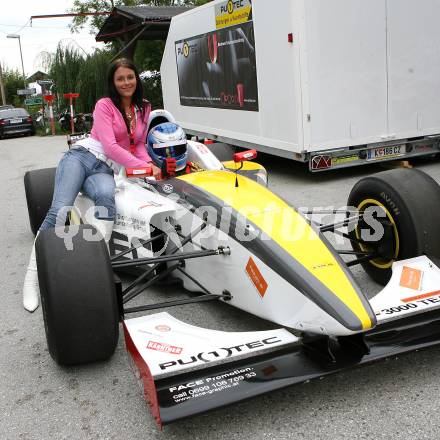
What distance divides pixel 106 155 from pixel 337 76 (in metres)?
4.22

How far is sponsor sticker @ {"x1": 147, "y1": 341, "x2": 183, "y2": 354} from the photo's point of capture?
2.74 metres

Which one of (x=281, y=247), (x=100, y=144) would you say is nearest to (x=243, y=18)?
(x=100, y=144)

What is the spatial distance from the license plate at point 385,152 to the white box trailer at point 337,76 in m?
0.01

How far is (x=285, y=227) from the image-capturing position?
334 centimetres

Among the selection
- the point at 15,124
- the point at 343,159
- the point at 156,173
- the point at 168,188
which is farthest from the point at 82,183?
the point at 15,124

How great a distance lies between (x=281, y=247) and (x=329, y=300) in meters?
0.44

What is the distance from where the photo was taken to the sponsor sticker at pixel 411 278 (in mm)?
3182

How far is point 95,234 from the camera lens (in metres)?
3.46

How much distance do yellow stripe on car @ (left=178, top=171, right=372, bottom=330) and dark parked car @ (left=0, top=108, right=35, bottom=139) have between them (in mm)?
23060

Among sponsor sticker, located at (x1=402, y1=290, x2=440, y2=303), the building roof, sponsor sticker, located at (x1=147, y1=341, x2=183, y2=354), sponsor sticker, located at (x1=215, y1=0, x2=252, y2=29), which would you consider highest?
the building roof

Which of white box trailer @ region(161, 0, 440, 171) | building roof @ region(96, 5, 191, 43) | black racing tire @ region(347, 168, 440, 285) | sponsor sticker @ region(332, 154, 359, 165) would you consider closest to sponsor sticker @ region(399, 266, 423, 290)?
black racing tire @ region(347, 168, 440, 285)

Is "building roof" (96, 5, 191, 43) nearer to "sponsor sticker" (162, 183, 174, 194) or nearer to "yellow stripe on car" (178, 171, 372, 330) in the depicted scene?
"sponsor sticker" (162, 183, 174, 194)

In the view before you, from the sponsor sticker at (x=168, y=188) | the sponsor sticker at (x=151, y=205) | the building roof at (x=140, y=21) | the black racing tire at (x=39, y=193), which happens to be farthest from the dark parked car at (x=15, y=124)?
the sponsor sticker at (x=151, y=205)

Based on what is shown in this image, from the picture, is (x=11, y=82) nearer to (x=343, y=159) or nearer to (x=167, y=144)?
(x=343, y=159)
